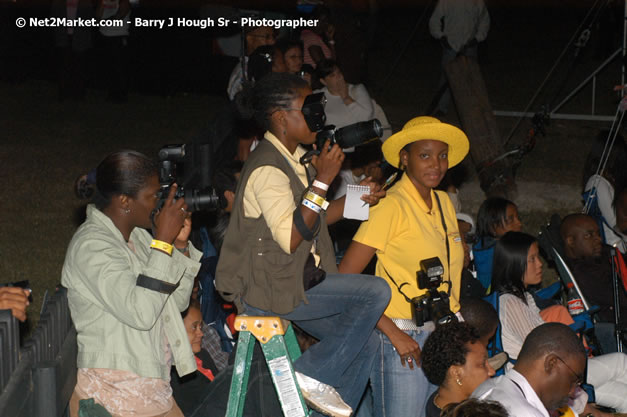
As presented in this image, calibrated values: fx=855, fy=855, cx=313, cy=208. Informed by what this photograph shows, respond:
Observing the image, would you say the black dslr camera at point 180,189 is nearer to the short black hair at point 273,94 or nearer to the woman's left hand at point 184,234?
the woman's left hand at point 184,234

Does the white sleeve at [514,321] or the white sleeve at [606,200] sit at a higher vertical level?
the white sleeve at [606,200]

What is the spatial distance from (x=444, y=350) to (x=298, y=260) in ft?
3.01

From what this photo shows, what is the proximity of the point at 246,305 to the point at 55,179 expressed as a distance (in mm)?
8453

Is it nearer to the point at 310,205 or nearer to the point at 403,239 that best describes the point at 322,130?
the point at 310,205

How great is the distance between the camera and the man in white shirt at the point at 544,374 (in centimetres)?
402

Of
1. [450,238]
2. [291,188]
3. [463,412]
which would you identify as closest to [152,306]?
[291,188]

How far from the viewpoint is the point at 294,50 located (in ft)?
27.2

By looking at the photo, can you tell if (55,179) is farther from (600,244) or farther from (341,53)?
(600,244)

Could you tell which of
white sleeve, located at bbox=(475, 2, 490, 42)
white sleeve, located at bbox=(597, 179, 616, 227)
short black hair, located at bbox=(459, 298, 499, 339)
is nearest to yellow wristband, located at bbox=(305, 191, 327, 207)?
short black hair, located at bbox=(459, 298, 499, 339)

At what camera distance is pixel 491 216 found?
7.30 m

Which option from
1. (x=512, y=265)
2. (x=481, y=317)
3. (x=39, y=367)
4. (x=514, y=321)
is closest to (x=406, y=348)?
(x=481, y=317)

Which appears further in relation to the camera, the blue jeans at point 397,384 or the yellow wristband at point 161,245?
the blue jeans at point 397,384

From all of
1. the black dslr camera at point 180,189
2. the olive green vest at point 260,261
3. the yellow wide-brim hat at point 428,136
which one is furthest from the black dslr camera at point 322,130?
the yellow wide-brim hat at point 428,136

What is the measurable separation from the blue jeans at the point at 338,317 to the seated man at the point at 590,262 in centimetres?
345
